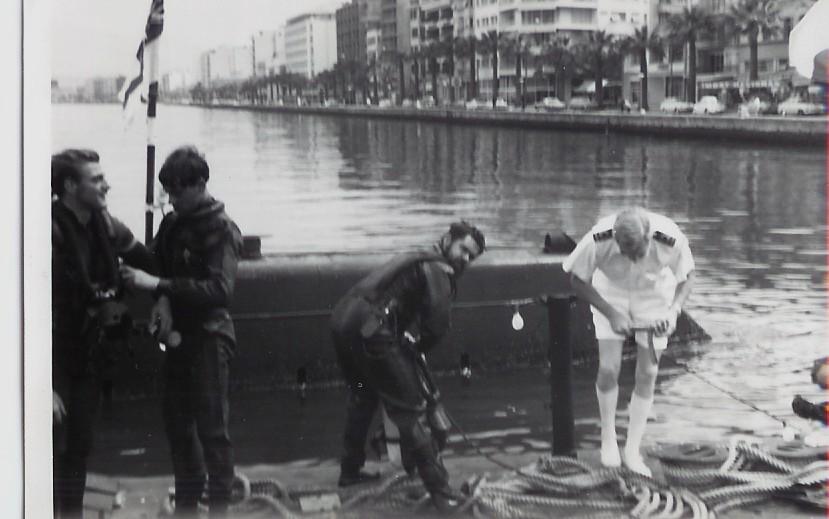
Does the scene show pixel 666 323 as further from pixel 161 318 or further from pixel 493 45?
pixel 161 318

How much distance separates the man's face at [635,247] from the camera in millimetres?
5031

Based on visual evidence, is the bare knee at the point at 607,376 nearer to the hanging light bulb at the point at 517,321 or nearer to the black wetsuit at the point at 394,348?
the hanging light bulb at the point at 517,321

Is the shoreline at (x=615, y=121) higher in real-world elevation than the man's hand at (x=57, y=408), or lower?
higher

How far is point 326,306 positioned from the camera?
5.02 m

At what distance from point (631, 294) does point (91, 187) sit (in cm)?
219

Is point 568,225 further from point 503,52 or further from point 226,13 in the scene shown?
point 226,13

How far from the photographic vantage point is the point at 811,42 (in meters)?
5.10

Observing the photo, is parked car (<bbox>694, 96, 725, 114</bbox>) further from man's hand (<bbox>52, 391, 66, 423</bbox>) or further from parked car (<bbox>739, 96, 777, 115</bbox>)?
man's hand (<bbox>52, 391, 66, 423</bbox>)

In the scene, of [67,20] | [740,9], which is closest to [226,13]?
[67,20]

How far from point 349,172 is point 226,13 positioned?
0.87 meters

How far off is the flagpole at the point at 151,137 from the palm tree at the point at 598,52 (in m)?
1.79

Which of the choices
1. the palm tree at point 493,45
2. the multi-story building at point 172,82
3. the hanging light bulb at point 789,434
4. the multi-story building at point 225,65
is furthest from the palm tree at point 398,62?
the hanging light bulb at point 789,434

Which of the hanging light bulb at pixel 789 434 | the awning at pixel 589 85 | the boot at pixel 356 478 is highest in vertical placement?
the awning at pixel 589 85

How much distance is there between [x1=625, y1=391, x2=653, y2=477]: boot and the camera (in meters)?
5.03
